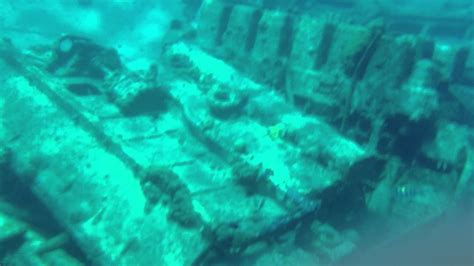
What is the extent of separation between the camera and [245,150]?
599 centimetres

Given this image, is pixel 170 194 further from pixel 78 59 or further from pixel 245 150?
pixel 78 59

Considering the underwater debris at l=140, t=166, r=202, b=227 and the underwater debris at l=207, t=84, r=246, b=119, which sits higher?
the underwater debris at l=207, t=84, r=246, b=119

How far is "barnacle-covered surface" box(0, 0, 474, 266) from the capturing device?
4.86 m

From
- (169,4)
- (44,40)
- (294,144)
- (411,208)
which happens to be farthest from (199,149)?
(169,4)

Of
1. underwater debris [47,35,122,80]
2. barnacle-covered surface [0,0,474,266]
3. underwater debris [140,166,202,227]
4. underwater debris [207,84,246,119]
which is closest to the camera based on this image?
underwater debris [140,166,202,227]

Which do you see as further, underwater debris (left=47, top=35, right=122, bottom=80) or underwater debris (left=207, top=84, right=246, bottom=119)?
underwater debris (left=47, top=35, right=122, bottom=80)

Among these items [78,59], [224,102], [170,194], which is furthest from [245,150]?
[78,59]

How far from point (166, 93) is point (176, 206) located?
9.99ft

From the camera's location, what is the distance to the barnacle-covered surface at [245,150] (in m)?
4.86

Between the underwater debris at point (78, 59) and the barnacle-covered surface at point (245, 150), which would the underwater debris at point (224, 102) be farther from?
the underwater debris at point (78, 59)

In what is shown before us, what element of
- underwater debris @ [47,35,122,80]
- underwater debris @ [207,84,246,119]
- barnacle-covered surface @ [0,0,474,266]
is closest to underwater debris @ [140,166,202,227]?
barnacle-covered surface @ [0,0,474,266]

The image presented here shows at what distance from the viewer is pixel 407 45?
6.55m

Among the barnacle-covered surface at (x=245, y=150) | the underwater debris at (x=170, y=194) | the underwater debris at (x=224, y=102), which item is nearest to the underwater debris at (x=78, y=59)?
the barnacle-covered surface at (x=245, y=150)

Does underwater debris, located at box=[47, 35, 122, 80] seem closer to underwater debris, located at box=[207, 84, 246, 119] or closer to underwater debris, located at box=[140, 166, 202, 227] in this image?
underwater debris, located at box=[207, 84, 246, 119]
